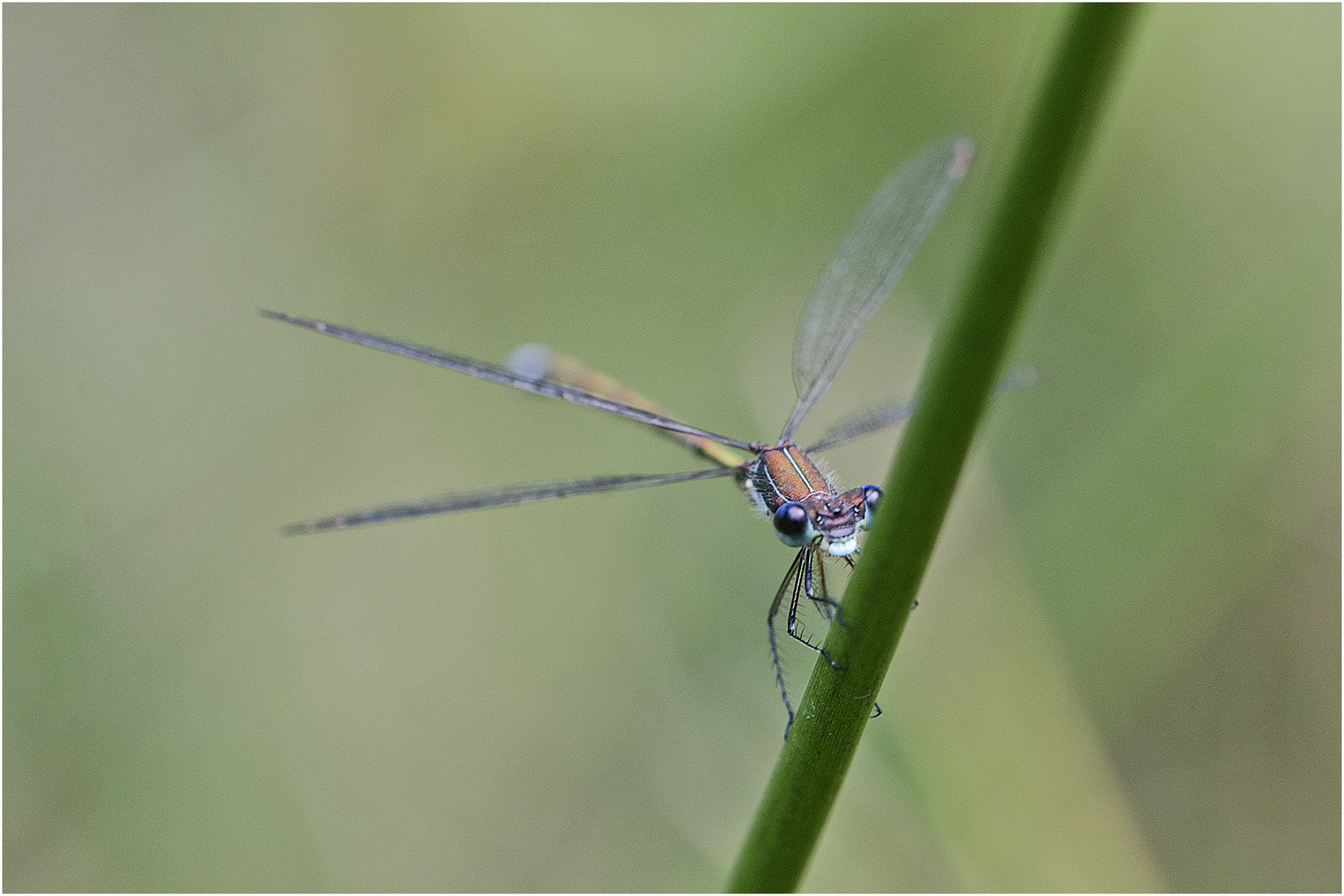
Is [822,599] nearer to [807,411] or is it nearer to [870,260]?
[807,411]

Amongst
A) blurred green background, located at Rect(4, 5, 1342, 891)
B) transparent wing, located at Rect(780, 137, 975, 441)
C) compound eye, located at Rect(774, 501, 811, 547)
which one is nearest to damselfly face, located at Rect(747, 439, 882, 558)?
compound eye, located at Rect(774, 501, 811, 547)

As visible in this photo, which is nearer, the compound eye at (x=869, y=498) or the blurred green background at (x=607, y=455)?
the compound eye at (x=869, y=498)

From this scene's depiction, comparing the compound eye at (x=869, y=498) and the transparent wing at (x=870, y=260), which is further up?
the transparent wing at (x=870, y=260)

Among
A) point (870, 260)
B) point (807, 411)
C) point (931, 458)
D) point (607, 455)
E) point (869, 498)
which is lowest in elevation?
point (607, 455)

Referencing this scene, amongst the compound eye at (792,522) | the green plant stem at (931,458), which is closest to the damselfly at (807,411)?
the compound eye at (792,522)

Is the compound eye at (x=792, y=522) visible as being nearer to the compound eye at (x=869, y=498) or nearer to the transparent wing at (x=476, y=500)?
the compound eye at (x=869, y=498)

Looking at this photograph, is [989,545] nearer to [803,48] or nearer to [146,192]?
[803,48]

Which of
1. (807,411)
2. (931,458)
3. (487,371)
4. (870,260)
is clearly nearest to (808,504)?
(807,411)
